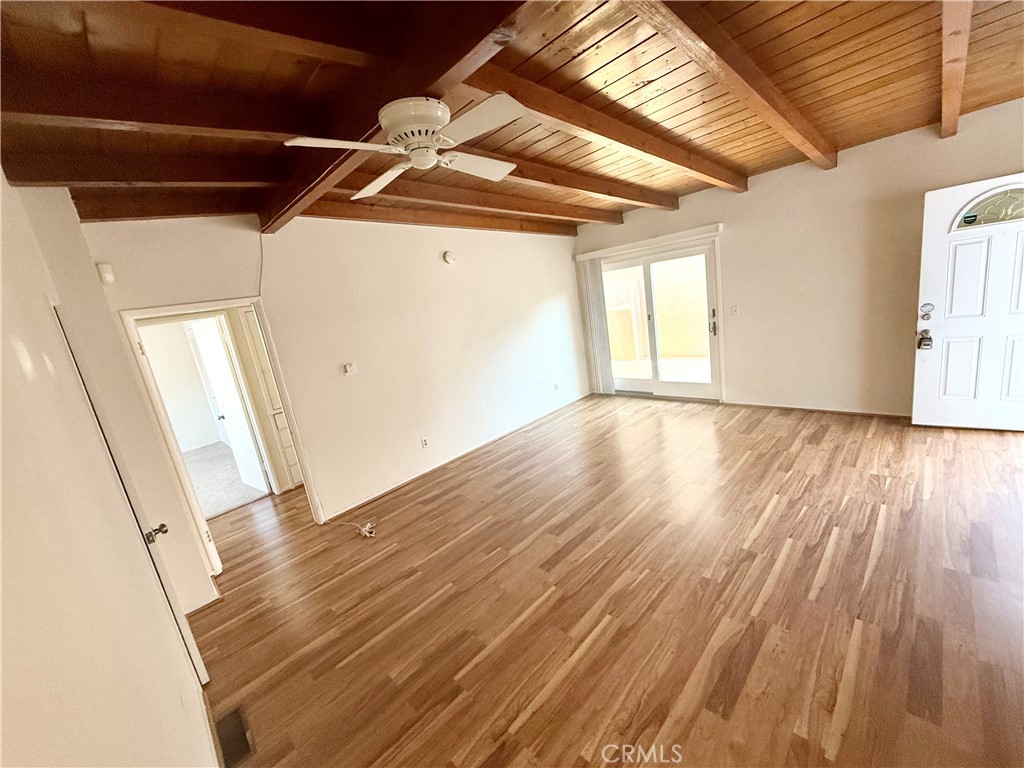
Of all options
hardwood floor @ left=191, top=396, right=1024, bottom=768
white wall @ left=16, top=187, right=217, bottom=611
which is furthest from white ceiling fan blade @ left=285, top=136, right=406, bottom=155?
hardwood floor @ left=191, top=396, right=1024, bottom=768

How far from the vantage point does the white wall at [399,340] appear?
3.30 meters

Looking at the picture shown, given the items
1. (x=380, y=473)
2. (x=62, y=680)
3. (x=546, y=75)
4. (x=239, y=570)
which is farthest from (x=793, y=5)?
(x=239, y=570)

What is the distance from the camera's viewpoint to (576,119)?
81.4 inches

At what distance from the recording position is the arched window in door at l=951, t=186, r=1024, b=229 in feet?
9.77

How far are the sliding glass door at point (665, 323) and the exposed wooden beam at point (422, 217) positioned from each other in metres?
1.38

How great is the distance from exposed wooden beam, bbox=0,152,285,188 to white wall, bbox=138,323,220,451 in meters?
4.99

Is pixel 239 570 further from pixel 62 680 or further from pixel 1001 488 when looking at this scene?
pixel 1001 488

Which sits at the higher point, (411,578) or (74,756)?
(74,756)

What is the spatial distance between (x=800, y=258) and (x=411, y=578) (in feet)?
15.8

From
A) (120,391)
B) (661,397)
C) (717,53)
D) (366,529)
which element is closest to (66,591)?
(120,391)

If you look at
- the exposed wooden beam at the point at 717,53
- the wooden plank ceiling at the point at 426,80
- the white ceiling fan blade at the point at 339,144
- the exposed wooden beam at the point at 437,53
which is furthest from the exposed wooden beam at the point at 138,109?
the exposed wooden beam at the point at 717,53

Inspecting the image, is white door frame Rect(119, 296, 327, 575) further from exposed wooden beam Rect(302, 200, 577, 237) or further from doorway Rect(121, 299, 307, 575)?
exposed wooden beam Rect(302, 200, 577, 237)

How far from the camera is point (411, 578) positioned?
2.53m

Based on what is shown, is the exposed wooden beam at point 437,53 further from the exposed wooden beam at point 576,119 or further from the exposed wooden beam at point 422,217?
the exposed wooden beam at point 422,217
